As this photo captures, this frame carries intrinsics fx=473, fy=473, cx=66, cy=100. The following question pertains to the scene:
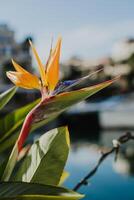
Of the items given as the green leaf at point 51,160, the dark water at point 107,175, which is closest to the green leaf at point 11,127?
the green leaf at point 51,160

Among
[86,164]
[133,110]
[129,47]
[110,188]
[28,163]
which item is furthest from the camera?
[129,47]

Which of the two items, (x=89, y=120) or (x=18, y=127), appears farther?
(x=89, y=120)

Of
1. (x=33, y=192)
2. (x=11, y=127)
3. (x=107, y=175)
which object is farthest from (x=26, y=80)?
(x=107, y=175)

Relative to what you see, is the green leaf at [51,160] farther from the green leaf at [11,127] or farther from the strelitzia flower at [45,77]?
the green leaf at [11,127]

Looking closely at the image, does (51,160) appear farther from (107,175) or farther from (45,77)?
(107,175)

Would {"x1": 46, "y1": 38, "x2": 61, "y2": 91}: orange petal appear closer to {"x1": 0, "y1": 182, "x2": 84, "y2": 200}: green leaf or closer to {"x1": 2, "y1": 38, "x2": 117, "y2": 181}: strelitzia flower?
{"x1": 2, "y1": 38, "x2": 117, "y2": 181}: strelitzia flower

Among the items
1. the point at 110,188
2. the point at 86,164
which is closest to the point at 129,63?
the point at 86,164

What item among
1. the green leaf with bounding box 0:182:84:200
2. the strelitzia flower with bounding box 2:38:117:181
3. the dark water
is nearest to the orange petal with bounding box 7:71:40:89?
the strelitzia flower with bounding box 2:38:117:181

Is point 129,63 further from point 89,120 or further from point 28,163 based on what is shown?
point 28,163
